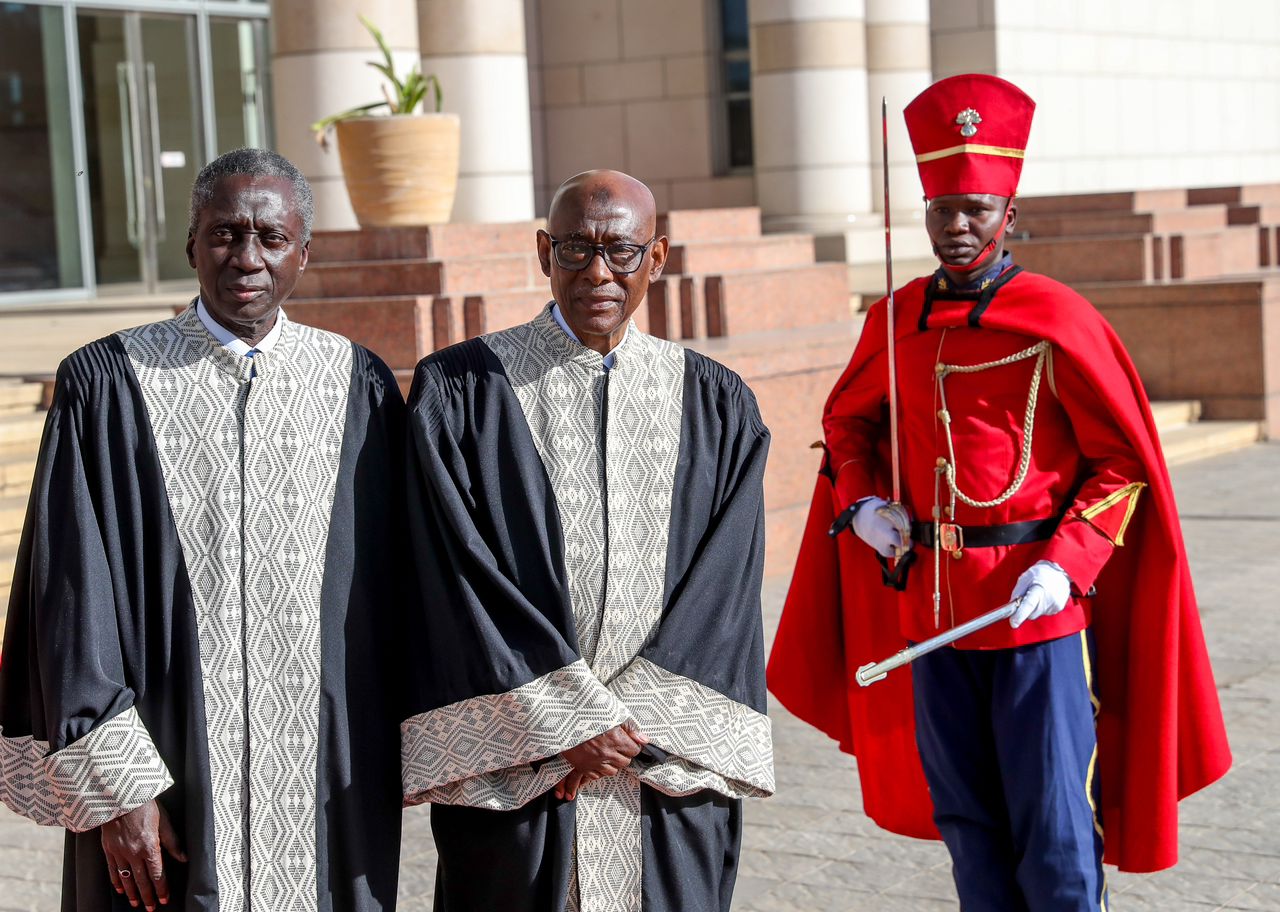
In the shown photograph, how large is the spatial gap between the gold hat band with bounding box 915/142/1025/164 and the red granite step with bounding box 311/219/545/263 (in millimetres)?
6121

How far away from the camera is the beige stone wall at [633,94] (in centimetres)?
1884

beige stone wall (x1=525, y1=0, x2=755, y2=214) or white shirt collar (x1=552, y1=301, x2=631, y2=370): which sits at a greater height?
beige stone wall (x1=525, y1=0, x2=755, y2=214)

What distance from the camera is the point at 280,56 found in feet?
38.8

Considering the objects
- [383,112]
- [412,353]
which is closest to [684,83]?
[383,112]

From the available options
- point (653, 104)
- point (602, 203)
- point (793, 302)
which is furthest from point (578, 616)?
point (653, 104)

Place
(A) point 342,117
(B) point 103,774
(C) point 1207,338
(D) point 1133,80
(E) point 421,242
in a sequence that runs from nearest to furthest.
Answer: (B) point 103,774
(E) point 421,242
(A) point 342,117
(C) point 1207,338
(D) point 1133,80

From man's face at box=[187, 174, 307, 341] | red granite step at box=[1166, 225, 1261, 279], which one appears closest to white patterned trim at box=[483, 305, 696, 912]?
man's face at box=[187, 174, 307, 341]

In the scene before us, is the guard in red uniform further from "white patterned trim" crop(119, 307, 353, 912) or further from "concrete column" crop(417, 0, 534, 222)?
"concrete column" crop(417, 0, 534, 222)

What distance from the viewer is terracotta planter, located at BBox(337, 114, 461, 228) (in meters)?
10.4

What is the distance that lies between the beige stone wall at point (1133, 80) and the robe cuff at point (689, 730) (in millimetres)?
15908

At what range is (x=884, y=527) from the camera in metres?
4.04

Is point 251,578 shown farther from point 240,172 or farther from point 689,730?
point 689,730

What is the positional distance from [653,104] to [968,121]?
1554 cm

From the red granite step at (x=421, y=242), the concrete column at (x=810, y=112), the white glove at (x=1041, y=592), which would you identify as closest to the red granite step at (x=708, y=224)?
the red granite step at (x=421, y=242)
